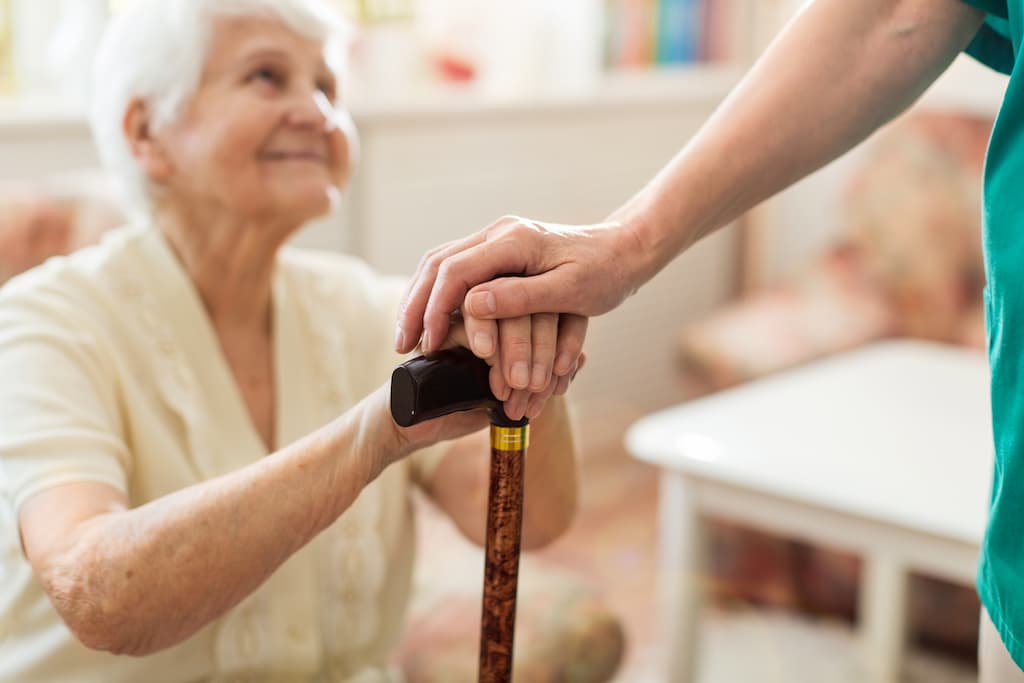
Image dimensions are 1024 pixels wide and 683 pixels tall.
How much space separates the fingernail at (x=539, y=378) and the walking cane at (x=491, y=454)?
3 cm

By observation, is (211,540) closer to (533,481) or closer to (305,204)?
(533,481)

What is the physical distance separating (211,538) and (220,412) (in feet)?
0.80

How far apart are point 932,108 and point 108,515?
2765 mm

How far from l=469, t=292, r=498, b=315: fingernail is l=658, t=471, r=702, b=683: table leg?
105 centimetres

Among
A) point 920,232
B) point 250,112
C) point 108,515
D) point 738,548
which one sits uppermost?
point 250,112

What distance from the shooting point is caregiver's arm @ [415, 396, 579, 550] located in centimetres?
85

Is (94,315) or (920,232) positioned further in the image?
(920,232)

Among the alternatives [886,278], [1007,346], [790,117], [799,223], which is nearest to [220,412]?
[790,117]

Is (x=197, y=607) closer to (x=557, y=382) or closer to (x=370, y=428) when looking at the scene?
(x=370, y=428)

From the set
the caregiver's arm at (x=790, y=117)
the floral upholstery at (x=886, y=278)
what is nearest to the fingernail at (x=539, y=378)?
the caregiver's arm at (x=790, y=117)

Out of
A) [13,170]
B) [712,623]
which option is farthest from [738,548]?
[13,170]

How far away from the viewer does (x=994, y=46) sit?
895mm

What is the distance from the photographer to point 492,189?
106 inches

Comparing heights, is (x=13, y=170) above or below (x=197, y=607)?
above
